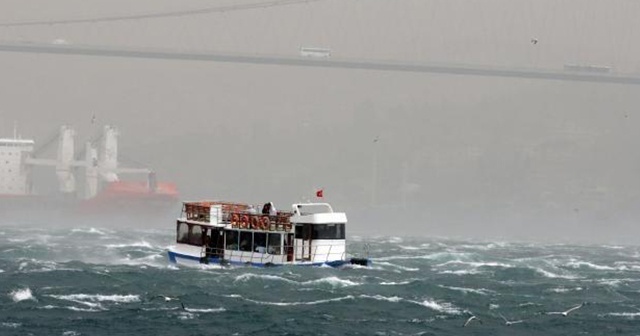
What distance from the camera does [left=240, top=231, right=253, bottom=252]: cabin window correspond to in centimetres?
7319

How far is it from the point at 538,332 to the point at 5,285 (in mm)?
26828

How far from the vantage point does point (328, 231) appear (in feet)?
240

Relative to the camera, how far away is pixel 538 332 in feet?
167

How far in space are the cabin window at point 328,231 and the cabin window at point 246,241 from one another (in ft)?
12.6

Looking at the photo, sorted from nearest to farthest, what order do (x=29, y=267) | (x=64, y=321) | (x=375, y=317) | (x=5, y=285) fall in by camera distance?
(x=64, y=321)
(x=375, y=317)
(x=5, y=285)
(x=29, y=267)

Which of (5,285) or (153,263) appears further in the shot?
(153,263)

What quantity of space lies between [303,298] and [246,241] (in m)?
15.0

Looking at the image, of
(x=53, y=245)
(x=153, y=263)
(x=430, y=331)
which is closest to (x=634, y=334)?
(x=430, y=331)

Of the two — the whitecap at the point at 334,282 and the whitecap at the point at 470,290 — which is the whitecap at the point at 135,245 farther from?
the whitecap at the point at 470,290

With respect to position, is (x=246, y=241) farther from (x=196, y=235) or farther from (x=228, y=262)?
(x=196, y=235)

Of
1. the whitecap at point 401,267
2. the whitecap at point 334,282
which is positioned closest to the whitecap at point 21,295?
the whitecap at point 334,282

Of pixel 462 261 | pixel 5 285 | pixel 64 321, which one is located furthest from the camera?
pixel 462 261

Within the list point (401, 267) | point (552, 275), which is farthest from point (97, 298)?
point (552, 275)

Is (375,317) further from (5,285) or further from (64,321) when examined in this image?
(5,285)
